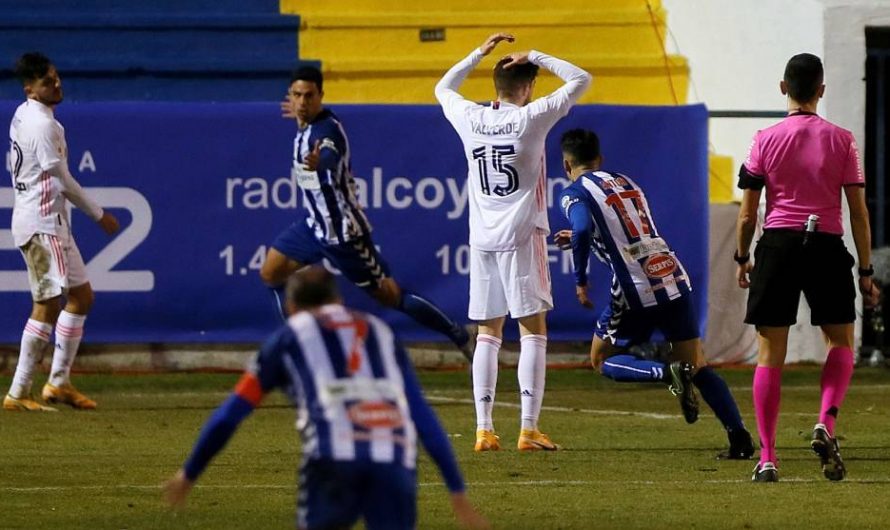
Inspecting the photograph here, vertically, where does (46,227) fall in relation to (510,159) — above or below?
below

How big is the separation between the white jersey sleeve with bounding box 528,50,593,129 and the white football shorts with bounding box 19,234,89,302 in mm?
3627

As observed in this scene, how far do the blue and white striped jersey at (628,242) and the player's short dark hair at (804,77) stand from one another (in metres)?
1.56

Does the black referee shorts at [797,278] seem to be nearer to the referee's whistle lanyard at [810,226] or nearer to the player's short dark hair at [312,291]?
the referee's whistle lanyard at [810,226]

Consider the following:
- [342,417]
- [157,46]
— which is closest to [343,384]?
[342,417]

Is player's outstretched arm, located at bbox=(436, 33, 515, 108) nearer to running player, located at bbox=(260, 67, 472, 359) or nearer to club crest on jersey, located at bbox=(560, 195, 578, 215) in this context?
running player, located at bbox=(260, 67, 472, 359)

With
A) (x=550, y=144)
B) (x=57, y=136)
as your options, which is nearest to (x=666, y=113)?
(x=550, y=144)

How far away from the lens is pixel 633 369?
993cm

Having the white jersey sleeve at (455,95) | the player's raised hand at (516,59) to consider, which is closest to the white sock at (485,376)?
the white jersey sleeve at (455,95)

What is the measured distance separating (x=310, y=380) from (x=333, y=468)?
9.5 inches

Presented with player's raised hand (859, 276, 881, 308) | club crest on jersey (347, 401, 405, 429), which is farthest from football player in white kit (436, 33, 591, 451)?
club crest on jersey (347, 401, 405, 429)

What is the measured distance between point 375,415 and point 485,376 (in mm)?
5062

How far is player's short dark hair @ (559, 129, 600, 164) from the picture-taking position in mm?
9859

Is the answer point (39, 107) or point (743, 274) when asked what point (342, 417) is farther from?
point (39, 107)

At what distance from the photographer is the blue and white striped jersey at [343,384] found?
4859 millimetres
